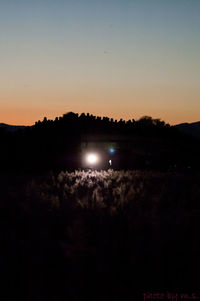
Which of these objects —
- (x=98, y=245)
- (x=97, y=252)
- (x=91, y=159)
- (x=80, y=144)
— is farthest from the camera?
(x=80, y=144)

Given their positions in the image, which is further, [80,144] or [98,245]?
[80,144]

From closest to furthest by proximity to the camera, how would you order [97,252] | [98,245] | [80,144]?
[97,252] < [98,245] < [80,144]

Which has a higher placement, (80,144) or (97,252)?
(80,144)

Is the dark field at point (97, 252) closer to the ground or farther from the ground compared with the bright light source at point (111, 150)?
closer to the ground

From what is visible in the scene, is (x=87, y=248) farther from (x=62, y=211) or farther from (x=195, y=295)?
(x=62, y=211)

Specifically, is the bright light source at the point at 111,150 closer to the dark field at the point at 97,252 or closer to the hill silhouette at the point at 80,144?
the hill silhouette at the point at 80,144

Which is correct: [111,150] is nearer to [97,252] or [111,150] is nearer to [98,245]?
[98,245]

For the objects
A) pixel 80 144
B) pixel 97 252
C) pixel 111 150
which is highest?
pixel 80 144

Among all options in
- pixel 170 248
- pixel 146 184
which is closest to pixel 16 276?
pixel 170 248

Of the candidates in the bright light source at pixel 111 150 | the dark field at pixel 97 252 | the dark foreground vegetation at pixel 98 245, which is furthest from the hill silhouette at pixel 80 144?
the dark field at pixel 97 252

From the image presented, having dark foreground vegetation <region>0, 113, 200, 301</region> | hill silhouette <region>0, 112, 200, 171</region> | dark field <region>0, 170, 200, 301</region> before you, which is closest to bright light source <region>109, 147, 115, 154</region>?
hill silhouette <region>0, 112, 200, 171</region>

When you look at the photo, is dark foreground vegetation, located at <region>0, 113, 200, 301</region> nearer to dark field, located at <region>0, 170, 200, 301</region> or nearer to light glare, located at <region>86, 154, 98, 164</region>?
dark field, located at <region>0, 170, 200, 301</region>

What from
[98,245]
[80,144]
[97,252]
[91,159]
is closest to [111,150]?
[80,144]

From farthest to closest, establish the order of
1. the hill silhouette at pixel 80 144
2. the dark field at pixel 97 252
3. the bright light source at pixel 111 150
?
the bright light source at pixel 111 150
the hill silhouette at pixel 80 144
the dark field at pixel 97 252
